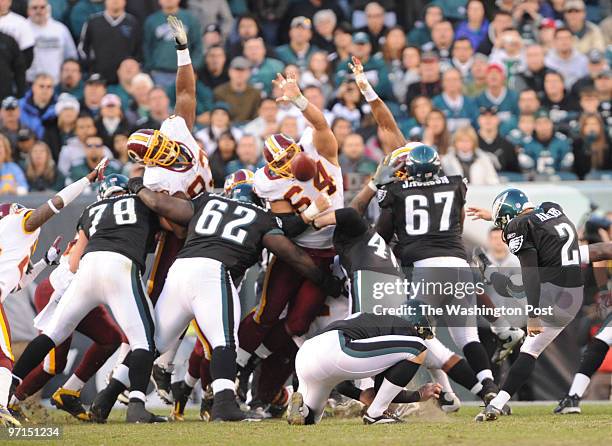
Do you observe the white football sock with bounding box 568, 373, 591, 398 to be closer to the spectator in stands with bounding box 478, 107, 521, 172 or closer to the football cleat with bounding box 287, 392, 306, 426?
the football cleat with bounding box 287, 392, 306, 426

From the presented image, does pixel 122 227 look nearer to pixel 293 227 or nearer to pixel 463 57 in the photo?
pixel 293 227

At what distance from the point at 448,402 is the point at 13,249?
11.4 ft

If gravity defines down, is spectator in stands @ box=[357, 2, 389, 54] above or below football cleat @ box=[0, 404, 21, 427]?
above

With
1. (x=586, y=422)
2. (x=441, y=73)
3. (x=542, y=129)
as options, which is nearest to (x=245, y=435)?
(x=586, y=422)

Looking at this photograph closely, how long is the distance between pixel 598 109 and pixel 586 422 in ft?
21.5

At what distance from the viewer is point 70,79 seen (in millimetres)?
14672

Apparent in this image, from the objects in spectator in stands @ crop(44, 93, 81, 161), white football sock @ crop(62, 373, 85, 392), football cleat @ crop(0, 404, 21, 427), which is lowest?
white football sock @ crop(62, 373, 85, 392)

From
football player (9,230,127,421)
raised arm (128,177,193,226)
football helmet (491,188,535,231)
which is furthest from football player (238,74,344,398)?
football helmet (491,188,535,231)

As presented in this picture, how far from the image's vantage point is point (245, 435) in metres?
7.97

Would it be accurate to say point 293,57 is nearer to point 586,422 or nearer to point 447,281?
point 447,281

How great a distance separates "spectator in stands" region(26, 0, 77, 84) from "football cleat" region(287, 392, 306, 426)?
7.34 meters

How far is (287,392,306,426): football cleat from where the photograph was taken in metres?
8.55

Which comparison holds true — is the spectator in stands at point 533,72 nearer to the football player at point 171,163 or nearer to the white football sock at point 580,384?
the football player at point 171,163

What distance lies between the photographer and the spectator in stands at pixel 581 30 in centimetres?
1573
